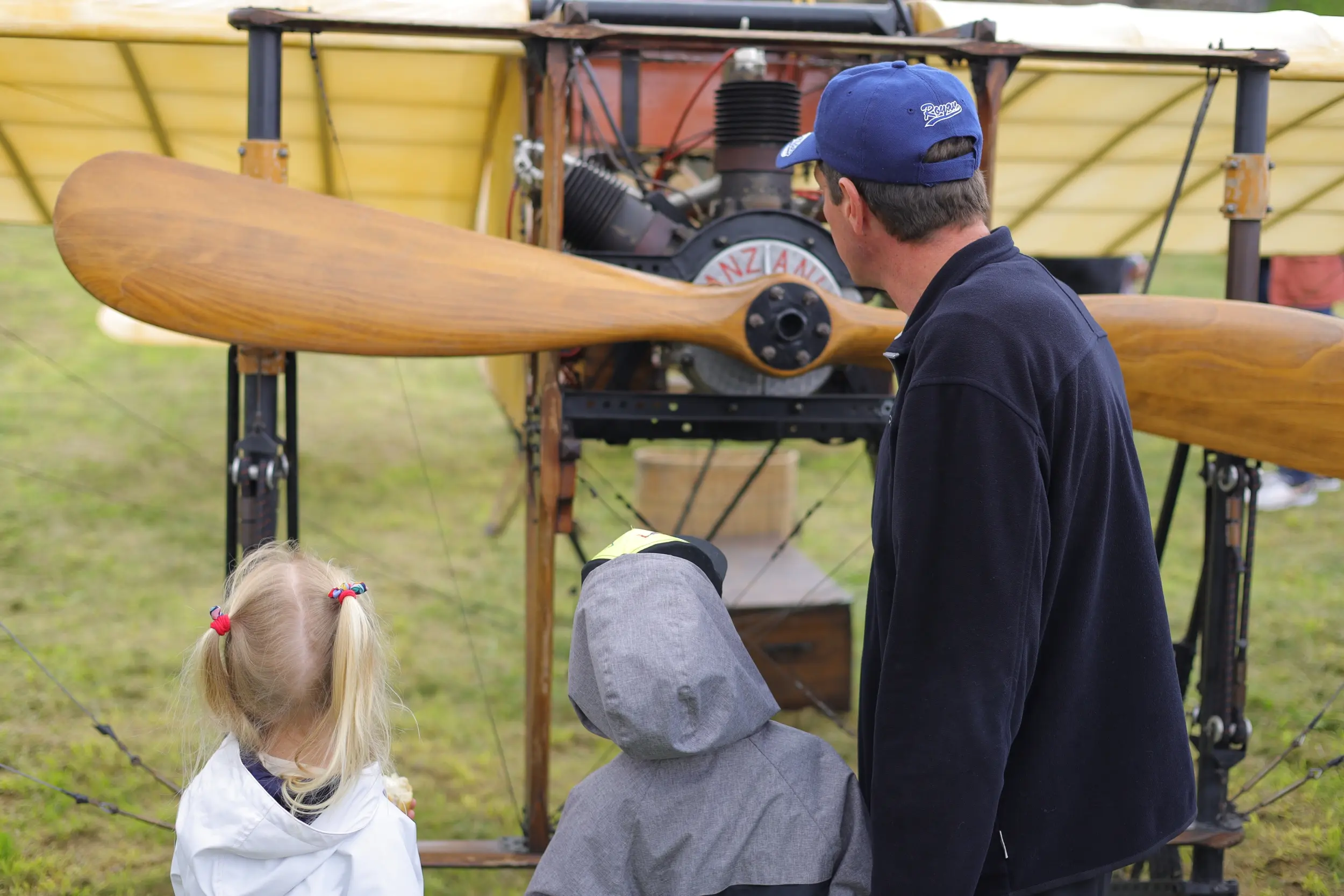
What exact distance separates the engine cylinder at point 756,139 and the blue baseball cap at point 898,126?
1.50 metres

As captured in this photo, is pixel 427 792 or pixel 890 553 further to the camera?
pixel 427 792

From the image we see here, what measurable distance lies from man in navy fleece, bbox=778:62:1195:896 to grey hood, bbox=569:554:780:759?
0.66ft

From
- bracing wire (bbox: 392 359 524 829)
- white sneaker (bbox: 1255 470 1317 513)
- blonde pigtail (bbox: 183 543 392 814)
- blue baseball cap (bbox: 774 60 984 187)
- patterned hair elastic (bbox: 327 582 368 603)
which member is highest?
blue baseball cap (bbox: 774 60 984 187)

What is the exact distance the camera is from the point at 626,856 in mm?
1687

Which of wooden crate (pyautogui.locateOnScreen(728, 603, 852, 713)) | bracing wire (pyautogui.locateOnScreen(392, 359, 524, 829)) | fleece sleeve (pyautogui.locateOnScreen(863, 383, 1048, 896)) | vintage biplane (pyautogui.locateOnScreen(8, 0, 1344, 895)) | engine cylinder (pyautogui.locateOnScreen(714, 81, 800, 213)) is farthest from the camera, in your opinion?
wooden crate (pyautogui.locateOnScreen(728, 603, 852, 713))

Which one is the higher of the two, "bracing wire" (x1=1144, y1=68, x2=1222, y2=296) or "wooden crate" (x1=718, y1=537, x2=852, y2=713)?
"bracing wire" (x1=1144, y1=68, x2=1222, y2=296)

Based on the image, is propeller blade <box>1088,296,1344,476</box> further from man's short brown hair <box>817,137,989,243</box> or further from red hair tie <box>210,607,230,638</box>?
red hair tie <box>210,607,230,638</box>

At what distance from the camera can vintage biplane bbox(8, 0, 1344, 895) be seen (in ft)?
8.47

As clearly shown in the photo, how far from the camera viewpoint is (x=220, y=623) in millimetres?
1744

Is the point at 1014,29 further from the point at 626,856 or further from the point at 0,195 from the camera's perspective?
the point at 0,195

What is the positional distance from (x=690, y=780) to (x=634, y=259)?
1.57 m

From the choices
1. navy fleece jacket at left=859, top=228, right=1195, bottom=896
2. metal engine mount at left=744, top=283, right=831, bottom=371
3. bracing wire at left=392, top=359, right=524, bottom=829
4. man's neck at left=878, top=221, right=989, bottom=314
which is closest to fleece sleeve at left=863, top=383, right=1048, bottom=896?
navy fleece jacket at left=859, top=228, right=1195, bottom=896

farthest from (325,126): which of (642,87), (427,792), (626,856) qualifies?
(626,856)

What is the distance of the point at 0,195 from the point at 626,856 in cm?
384
